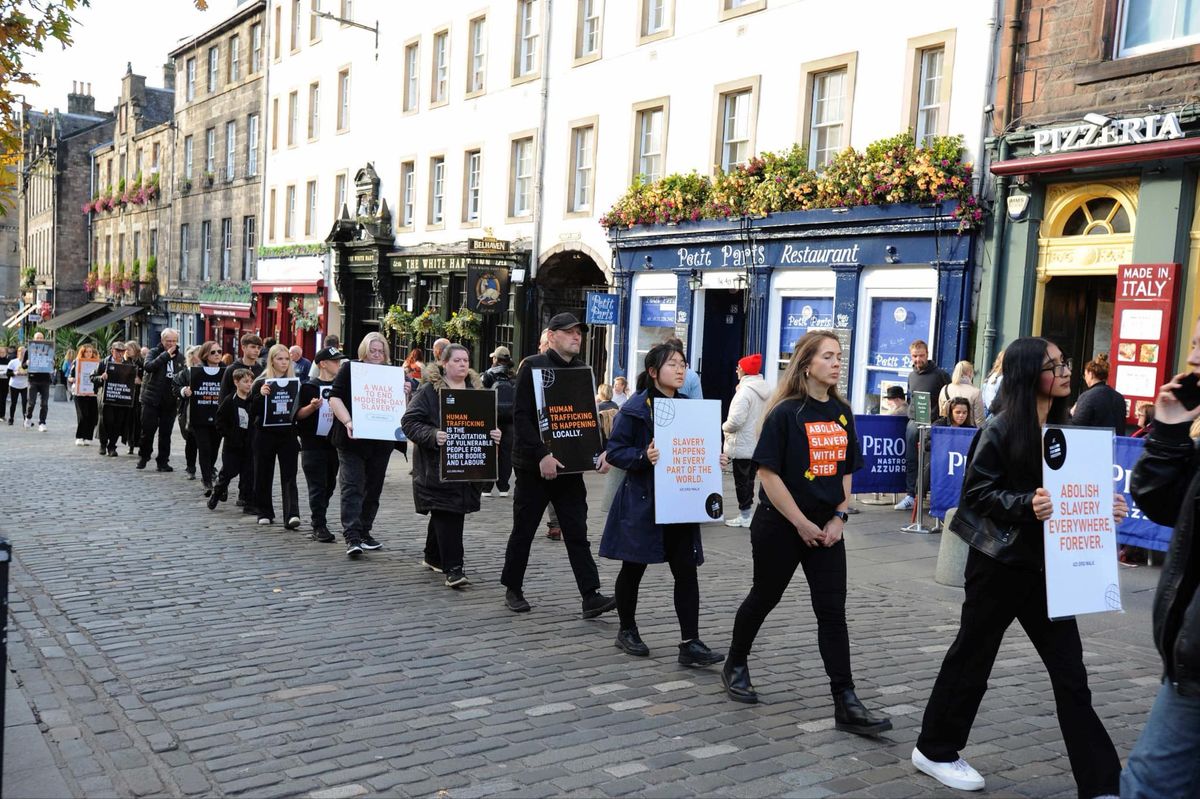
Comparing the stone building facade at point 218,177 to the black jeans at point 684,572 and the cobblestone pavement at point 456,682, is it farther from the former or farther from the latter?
the black jeans at point 684,572

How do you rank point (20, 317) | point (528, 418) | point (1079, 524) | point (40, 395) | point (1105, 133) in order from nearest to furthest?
point (1079, 524) < point (528, 418) < point (1105, 133) < point (40, 395) < point (20, 317)

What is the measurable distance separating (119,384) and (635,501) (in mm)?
13847

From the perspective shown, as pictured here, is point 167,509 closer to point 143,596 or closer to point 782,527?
point 143,596

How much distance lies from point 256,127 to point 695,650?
35.9 metres

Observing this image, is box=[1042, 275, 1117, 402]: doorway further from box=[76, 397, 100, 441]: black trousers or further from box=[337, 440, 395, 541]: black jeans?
box=[76, 397, 100, 441]: black trousers

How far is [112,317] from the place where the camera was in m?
48.9

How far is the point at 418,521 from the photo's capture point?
11.5 metres

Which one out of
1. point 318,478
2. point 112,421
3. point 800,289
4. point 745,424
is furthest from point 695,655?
point 112,421

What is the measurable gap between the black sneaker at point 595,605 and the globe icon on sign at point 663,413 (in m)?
1.54

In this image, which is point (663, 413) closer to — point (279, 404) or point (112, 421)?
point (279, 404)

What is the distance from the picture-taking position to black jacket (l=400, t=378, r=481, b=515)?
799 cm

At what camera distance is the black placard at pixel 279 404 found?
34.2ft

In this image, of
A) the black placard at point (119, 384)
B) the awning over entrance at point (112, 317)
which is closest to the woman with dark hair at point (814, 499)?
the black placard at point (119, 384)

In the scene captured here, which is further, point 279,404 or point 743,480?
point 743,480
